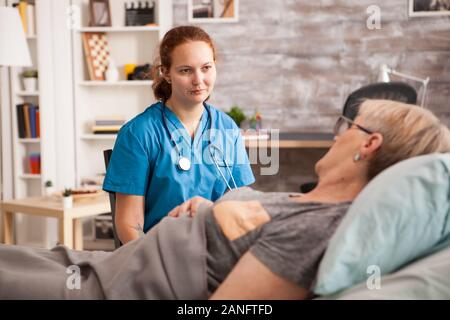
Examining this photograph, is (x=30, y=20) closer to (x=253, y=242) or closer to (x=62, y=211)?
(x=62, y=211)

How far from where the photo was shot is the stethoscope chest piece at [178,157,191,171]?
1542mm

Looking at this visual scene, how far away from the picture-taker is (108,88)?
12.5ft

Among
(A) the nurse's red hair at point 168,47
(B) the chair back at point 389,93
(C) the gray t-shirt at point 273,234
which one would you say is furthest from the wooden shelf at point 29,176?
(C) the gray t-shirt at point 273,234

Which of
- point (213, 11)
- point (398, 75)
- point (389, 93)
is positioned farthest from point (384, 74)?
point (213, 11)

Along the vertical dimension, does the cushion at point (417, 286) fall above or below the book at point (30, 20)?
below

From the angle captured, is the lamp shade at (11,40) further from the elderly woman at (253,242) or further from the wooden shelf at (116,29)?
the elderly woman at (253,242)

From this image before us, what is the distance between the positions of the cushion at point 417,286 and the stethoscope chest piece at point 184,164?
2.66 feet

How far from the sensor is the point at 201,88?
1547 mm

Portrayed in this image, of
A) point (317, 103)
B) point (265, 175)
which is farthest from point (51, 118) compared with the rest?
point (317, 103)

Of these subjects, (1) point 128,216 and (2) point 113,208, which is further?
(2) point 113,208

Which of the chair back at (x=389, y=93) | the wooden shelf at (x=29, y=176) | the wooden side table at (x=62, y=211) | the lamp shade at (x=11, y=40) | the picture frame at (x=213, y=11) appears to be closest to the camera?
the wooden side table at (x=62, y=211)

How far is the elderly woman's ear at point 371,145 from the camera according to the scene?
0.94 meters

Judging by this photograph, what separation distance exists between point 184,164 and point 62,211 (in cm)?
131

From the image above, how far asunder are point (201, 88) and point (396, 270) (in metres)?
0.86
